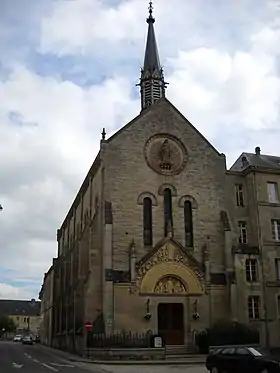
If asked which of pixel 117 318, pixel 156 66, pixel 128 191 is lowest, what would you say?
pixel 117 318

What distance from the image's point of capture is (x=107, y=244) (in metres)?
35.9

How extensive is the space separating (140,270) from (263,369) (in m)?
18.6

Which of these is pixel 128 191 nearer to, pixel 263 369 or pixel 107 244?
pixel 107 244

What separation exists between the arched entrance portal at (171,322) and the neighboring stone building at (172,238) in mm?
72

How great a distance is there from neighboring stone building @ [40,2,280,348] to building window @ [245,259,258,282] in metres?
0.08

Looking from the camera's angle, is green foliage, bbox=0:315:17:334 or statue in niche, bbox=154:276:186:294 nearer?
statue in niche, bbox=154:276:186:294

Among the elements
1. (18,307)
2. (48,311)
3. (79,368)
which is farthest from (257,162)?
(18,307)

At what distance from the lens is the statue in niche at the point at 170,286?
36.6 meters

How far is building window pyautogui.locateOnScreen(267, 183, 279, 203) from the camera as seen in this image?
4153 cm

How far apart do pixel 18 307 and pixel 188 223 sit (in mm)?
118505

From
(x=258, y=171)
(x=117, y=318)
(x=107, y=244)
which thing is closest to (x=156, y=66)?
(x=258, y=171)

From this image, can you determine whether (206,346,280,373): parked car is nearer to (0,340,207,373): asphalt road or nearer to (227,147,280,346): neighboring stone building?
(0,340,207,373): asphalt road

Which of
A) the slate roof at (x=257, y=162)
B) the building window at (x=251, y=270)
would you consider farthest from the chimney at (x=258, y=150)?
the building window at (x=251, y=270)

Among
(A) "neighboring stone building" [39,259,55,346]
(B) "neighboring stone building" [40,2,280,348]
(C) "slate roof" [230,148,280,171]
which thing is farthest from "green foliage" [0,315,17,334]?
(C) "slate roof" [230,148,280,171]
